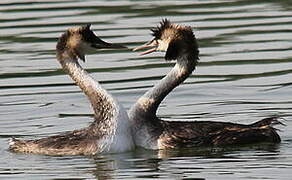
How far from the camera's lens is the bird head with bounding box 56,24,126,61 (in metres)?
15.4

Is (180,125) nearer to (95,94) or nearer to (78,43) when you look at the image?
(95,94)

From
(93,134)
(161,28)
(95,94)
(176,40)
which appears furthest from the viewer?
(161,28)

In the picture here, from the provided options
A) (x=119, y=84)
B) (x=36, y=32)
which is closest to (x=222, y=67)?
(x=119, y=84)

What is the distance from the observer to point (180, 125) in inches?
593

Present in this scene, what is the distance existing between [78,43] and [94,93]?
67cm

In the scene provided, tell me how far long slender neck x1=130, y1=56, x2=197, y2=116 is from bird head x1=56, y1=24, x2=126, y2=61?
72 cm

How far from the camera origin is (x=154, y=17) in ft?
82.2

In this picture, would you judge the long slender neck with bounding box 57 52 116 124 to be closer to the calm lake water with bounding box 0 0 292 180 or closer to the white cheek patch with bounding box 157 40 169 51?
the calm lake water with bounding box 0 0 292 180

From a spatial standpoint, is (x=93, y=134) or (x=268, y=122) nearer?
(x=93, y=134)

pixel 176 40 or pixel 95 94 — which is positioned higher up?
pixel 176 40

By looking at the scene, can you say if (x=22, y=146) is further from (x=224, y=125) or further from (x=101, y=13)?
(x=101, y=13)

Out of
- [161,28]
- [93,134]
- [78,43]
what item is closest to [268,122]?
[161,28]

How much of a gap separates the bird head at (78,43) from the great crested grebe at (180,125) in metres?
0.72

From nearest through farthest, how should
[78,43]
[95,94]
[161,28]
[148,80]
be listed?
1. [95,94]
2. [78,43]
3. [161,28]
4. [148,80]
